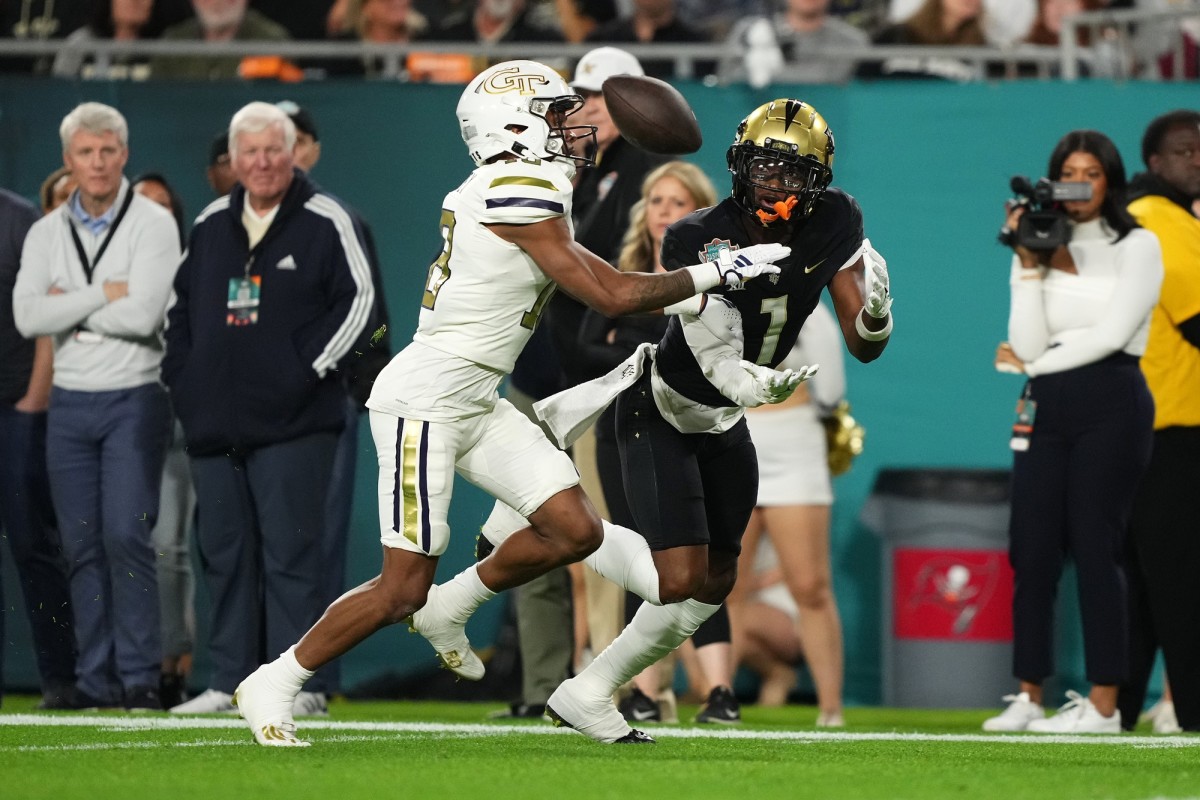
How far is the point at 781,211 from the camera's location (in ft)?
18.2

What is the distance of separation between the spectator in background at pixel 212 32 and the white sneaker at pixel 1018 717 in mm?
4713

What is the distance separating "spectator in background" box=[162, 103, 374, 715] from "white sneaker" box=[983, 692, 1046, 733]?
102 inches

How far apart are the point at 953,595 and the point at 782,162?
10.8 ft

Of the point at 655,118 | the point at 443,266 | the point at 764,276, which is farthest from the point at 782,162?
the point at 443,266

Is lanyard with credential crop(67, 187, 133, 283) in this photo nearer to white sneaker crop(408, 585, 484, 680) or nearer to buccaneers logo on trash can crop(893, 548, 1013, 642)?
white sneaker crop(408, 585, 484, 680)

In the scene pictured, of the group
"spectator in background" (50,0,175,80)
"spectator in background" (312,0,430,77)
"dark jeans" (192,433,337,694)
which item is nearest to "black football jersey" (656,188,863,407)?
"dark jeans" (192,433,337,694)

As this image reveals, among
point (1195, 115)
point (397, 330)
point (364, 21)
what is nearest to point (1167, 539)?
point (1195, 115)

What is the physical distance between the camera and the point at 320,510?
736cm

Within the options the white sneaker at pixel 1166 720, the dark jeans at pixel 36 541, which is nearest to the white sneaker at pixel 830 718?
the white sneaker at pixel 1166 720

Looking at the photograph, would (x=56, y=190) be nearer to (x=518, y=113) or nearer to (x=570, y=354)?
(x=570, y=354)

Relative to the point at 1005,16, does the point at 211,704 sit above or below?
below

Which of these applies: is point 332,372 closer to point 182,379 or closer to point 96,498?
point 182,379

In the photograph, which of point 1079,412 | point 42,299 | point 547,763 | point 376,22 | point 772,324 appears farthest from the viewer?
point 376,22

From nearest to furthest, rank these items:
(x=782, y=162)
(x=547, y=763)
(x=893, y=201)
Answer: (x=547, y=763), (x=782, y=162), (x=893, y=201)
